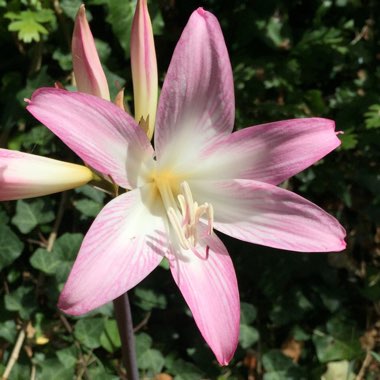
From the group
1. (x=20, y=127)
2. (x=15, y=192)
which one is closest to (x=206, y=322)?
(x=15, y=192)

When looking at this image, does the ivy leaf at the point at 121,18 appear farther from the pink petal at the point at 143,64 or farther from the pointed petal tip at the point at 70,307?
the pointed petal tip at the point at 70,307

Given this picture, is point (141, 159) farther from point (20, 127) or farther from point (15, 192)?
point (20, 127)

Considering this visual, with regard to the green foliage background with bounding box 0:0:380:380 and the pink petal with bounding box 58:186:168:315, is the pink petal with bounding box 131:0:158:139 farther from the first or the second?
the green foliage background with bounding box 0:0:380:380

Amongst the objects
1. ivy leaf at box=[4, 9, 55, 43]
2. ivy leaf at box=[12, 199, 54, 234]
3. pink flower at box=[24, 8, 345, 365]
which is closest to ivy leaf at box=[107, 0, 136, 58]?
ivy leaf at box=[4, 9, 55, 43]

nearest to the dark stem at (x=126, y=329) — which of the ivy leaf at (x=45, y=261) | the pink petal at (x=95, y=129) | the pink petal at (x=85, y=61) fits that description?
the pink petal at (x=95, y=129)

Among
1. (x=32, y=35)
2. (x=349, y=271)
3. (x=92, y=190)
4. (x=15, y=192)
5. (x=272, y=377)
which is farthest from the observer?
(x=349, y=271)
